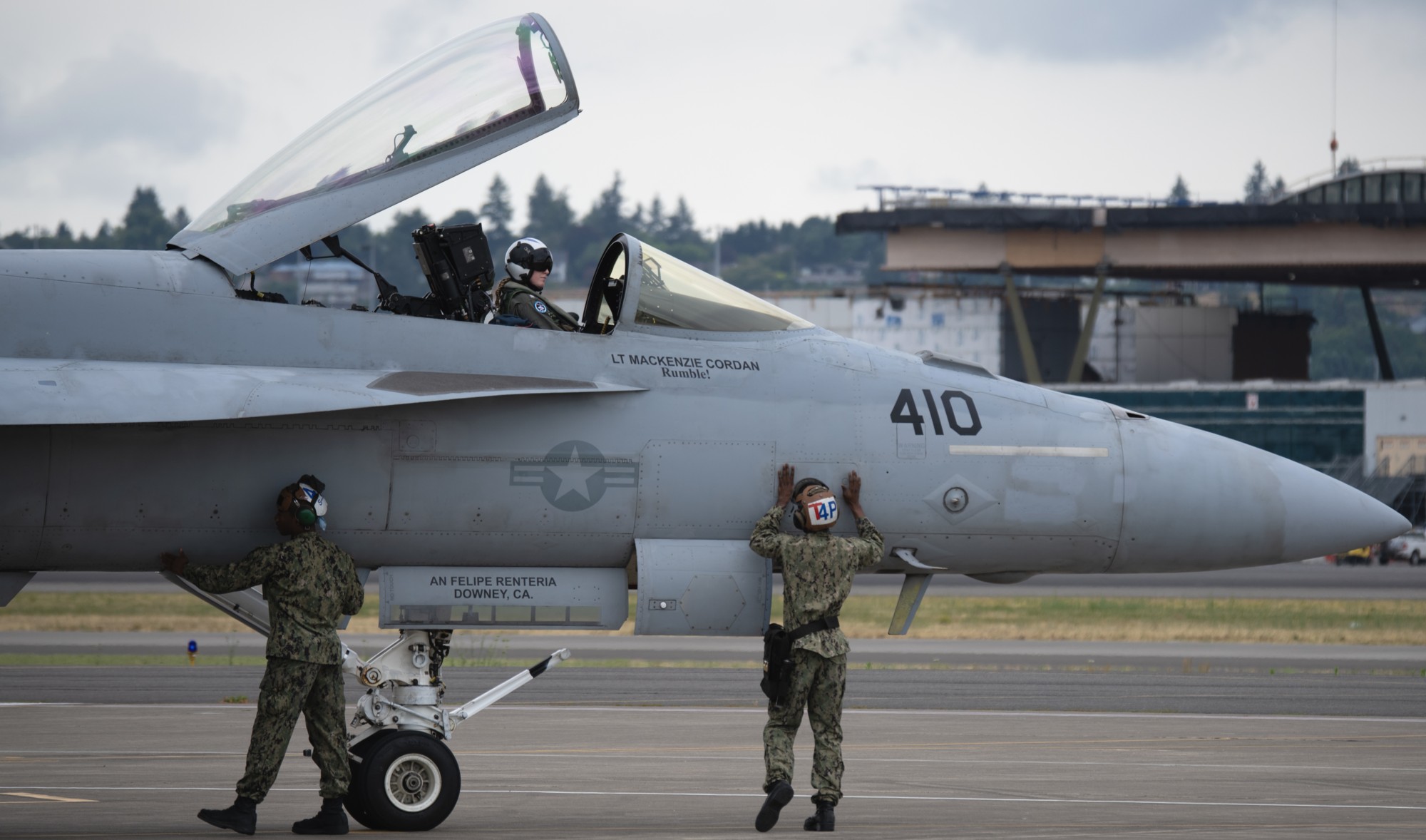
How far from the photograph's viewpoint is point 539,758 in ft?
44.5

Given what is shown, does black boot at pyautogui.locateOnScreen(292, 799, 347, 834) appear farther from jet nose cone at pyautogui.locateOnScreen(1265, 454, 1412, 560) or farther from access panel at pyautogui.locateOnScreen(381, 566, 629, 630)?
jet nose cone at pyautogui.locateOnScreen(1265, 454, 1412, 560)

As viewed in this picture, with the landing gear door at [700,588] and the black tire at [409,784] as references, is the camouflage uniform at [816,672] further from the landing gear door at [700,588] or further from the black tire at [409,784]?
the black tire at [409,784]

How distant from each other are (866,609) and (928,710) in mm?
15982

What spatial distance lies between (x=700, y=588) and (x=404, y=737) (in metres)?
2.07

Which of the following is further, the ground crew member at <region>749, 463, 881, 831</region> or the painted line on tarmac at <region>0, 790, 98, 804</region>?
the painted line on tarmac at <region>0, 790, 98, 804</region>

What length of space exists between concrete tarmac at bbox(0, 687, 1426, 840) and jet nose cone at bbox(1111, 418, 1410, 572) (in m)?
1.77

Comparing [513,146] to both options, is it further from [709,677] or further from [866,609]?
[866,609]

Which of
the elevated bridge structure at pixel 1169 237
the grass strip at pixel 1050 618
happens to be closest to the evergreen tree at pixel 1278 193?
the elevated bridge structure at pixel 1169 237

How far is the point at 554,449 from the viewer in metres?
8.62

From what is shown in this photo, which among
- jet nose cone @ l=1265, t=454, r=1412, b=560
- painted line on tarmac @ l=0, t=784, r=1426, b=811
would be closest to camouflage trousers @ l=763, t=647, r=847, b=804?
painted line on tarmac @ l=0, t=784, r=1426, b=811

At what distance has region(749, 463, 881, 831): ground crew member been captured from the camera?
895cm

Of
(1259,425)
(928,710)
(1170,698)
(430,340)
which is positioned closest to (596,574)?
(430,340)

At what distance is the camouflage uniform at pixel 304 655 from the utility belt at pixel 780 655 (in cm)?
248

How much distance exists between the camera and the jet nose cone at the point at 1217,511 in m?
9.05
